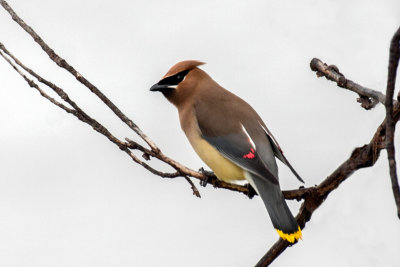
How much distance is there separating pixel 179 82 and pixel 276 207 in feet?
3.38

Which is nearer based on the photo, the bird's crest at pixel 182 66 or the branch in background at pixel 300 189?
the branch in background at pixel 300 189

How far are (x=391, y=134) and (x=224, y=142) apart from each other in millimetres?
1747

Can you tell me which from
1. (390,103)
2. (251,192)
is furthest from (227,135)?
(390,103)

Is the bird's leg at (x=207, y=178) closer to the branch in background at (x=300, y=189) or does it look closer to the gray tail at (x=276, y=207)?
the gray tail at (x=276, y=207)

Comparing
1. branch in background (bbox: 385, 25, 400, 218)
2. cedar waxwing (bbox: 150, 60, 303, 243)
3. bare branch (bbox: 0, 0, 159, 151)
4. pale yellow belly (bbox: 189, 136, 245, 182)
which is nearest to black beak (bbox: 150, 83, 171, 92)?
cedar waxwing (bbox: 150, 60, 303, 243)

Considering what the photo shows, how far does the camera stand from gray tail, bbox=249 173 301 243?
325 centimetres

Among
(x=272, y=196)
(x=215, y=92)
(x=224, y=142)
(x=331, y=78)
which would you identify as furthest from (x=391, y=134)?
(x=215, y=92)

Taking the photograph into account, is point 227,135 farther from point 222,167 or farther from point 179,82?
point 179,82

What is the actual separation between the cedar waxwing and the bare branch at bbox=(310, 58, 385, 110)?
1.65 ft

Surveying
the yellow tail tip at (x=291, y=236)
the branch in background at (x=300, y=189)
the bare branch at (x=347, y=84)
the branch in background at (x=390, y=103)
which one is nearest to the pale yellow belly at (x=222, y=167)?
the branch in background at (x=300, y=189)

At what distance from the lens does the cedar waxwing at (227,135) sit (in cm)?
343

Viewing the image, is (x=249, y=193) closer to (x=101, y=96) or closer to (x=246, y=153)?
(x=246, y=153)

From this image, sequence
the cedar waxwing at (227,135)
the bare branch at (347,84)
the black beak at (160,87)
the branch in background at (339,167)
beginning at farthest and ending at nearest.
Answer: the black beak at (160,87), the cedar waxwing at (227,135), the bare branch at (347,84), the branch in background at (339,167)

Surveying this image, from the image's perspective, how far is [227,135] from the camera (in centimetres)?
374
